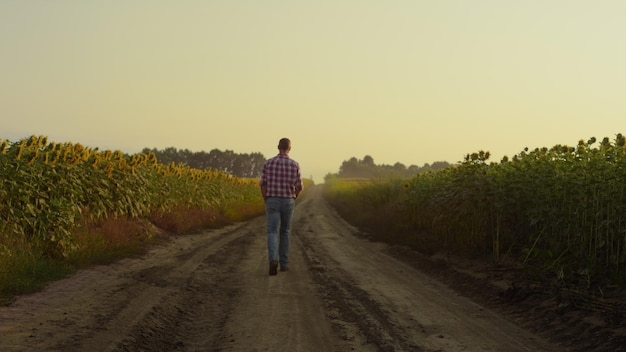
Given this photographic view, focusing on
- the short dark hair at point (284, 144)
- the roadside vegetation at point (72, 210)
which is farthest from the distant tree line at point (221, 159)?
the short dark hair at point (284, 144)

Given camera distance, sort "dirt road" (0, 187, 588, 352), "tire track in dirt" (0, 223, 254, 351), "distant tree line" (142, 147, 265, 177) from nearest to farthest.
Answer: "tire track in dirt" (0, 223, 254, 351) → "dirt road" (0, 187, 588, 352) → "distant tree line" (142, 147, 265, 177)

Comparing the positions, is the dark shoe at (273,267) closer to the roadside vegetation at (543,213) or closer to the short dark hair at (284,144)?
the short dark hair at (284,144)

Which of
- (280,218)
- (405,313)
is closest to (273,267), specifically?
(280,218)

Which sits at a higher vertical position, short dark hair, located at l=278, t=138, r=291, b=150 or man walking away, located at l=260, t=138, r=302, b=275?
short dark hair, located at l=278, t=138, r=291, b=150

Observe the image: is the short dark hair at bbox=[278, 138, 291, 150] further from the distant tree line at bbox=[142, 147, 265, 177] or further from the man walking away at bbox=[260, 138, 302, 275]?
the distant tree line at bbox=[142, 147, 265, 177]

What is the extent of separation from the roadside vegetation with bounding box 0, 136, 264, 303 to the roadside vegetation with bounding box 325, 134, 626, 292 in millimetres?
7437

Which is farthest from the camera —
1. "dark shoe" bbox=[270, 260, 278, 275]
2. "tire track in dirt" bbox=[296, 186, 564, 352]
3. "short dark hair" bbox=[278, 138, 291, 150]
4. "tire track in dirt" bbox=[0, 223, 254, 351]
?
"short dark hair" bbox=[278, 138, 291, 150]

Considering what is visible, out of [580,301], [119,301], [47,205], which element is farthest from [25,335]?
[580,301]

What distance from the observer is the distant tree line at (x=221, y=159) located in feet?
345

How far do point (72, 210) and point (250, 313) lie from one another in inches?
219

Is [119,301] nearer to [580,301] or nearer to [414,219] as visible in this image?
[580,301]

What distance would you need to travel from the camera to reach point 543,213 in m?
9.88

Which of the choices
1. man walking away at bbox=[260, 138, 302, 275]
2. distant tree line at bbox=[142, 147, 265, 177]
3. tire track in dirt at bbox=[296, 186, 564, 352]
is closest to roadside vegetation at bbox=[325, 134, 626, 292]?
tire track in dirt at bbox=[296, 186, 564, 352]

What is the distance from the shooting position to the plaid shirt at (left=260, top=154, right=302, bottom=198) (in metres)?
10.4
